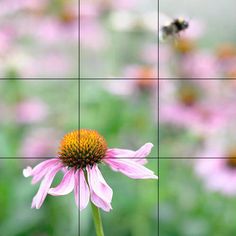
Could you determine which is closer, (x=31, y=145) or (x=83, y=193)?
(x=83, y=193)

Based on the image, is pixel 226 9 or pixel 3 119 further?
pixel 226 9

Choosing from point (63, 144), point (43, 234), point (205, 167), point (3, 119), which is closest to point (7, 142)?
point (3, 119)

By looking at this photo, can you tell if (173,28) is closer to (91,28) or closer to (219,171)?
(219,171)

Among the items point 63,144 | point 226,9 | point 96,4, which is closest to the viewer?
point 63,144

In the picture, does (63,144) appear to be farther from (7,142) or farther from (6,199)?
(7,142)

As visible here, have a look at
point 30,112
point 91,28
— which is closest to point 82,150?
point 30,112

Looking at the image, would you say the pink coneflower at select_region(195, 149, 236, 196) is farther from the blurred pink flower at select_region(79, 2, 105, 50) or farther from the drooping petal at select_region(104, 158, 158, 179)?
the drooping petal at select_region(104, 158, 158, 179)

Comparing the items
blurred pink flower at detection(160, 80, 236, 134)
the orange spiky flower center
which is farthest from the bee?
blurred pink flower at detection(160, 80, 236, 134)
